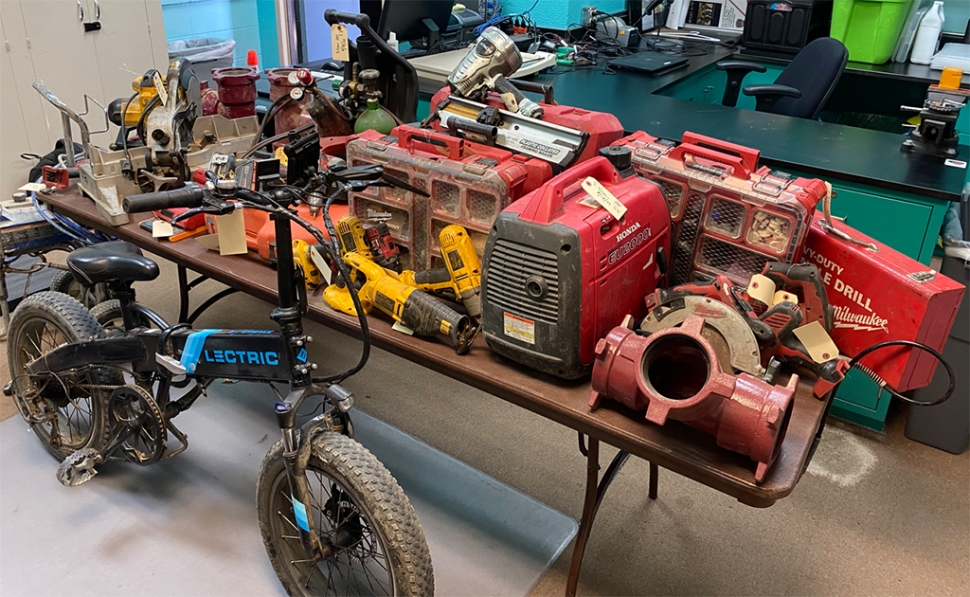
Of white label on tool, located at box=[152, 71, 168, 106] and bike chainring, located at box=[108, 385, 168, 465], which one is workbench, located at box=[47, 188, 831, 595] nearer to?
bike chainring, located at box=[108, 385, 168, 465]

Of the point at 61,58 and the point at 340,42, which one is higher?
the point at 340,42

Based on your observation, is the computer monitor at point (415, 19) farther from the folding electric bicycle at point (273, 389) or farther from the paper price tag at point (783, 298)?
the paper price tag at point (783, 298)

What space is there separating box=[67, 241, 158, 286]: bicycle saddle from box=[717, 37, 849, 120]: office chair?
2775mm

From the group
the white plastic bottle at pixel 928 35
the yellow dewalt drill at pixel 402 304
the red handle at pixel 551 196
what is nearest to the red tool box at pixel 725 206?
the red handle at pixel 551 196

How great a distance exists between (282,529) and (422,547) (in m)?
0.40

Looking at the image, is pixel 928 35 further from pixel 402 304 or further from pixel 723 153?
pixel 402 304

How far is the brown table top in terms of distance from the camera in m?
1.20

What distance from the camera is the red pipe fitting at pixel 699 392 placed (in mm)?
1136

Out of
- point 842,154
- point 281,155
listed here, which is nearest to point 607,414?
point 281,155

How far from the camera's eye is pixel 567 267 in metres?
1.31

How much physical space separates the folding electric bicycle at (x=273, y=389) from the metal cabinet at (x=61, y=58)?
2.13 metres

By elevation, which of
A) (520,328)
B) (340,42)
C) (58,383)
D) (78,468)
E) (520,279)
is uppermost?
(340,42)

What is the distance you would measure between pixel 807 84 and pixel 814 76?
5 centimetres

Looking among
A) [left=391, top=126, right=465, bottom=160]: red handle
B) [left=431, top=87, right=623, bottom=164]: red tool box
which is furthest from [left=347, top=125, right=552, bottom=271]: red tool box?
[left=431, top=87, right=623, bottom=164]: red tool box
